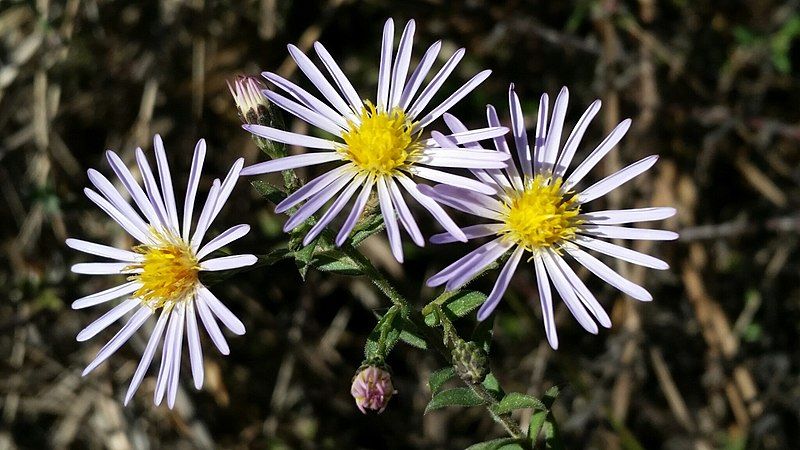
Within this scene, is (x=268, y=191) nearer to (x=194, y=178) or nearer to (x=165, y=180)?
(x=194, y=178)

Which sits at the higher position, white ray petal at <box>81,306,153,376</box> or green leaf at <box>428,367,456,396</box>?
white ray petal at <box>81,306,153,376</box>

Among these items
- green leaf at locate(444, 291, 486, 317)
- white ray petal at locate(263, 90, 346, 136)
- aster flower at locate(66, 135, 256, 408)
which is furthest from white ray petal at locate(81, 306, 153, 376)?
green leaf at locate(444, 291, 486, 317)

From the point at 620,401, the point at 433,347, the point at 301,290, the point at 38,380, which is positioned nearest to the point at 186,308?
the point at 433,347

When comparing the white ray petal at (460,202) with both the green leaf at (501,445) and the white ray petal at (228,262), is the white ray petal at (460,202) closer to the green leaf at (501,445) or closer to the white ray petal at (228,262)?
the white ray petal at (228,262)

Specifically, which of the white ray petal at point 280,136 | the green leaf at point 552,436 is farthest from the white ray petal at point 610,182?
the white ray petal at point 280,136

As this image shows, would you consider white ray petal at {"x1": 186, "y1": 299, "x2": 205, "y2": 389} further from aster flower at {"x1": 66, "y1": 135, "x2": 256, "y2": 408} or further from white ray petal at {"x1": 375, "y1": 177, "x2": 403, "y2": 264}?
white ray petal at {"x1": 375, "y1": 177, "x2": 403, "y2": 264}

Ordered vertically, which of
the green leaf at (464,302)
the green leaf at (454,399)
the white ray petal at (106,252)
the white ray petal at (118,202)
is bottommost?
the green leaf at (454,399)

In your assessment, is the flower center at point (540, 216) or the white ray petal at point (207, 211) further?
the flower center at point (540, 216)
